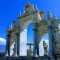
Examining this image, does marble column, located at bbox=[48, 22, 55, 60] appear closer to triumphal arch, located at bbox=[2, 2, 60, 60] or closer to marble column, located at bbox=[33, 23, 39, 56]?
triumphal arch, located at bbox=[2, 2, 60, 60]

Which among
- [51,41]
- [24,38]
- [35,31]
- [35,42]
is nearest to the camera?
[51,41]

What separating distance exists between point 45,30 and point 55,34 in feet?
6.25

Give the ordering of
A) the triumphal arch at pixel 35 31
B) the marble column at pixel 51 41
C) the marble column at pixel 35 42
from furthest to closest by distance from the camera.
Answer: the marble column at pixel 35 42 → the triumphal arch at pixel 35 31 → the marble column at pixel 51 41

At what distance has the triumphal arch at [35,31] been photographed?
16.1 metres

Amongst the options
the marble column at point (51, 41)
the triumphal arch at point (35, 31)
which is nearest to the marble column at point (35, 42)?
the triumphal arch at point (35, 31)

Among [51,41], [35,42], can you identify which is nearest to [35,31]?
[35,42]

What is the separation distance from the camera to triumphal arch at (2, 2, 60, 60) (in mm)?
16062

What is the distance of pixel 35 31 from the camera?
1797cm

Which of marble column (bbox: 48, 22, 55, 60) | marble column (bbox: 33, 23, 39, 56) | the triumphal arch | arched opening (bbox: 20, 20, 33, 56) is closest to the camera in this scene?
marble column (bbox: 48, 22, 55, 60)

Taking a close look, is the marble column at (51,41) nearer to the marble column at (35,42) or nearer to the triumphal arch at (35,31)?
the triumphal arch at (35,31)

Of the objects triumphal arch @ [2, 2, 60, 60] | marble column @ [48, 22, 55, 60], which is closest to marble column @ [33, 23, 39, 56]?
triumphal arch @ [2, 2, 60, 60]

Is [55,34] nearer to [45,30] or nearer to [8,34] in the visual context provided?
[45,30]

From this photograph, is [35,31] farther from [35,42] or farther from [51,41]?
[51,41]

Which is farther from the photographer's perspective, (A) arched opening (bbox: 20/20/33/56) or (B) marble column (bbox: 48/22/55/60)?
(A) arched opening (bbox: 20/20/33/56)
